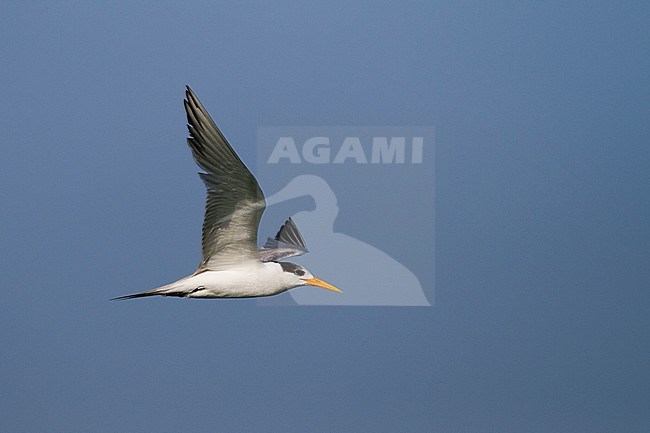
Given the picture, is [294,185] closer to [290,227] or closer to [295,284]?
[290,227]

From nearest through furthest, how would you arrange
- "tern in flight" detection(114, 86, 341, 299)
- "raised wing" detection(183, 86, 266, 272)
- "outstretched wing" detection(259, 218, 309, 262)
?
"raised wing" detection(183, 86, 266, 272), "tern in flight" detection(114, 86, 341, 299), "outstretched wing" detection(259, 218, 309, 262)

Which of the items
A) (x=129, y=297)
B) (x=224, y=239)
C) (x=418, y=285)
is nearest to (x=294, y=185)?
(x=418, y=285)

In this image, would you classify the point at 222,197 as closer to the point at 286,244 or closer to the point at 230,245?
the point at 230,245

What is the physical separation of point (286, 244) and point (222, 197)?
1139 mm

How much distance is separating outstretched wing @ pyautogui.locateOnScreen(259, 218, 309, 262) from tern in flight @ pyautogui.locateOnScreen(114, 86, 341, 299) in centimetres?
55

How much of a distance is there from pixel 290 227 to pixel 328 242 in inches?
28.4

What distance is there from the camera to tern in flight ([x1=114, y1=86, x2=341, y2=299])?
3877 mm

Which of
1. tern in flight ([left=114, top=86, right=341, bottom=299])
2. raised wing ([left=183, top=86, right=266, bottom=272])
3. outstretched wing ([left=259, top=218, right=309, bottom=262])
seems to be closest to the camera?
raised wing ([left=183, top=86, right=266, bottom=272])

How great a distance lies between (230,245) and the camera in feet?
13.7

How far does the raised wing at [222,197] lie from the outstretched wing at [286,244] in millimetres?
601

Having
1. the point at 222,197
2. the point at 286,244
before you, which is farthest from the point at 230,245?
the point at 286,244

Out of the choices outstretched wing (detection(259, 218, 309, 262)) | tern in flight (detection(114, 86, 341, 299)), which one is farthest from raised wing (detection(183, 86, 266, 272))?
outstretched wing (detection(259, 218, 309, 262))

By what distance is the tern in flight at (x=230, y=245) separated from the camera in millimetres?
3877

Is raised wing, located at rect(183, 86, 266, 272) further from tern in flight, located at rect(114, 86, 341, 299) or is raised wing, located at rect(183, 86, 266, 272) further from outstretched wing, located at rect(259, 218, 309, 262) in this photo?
outstretched wing, located at rect(259, 218, 309, 262)
